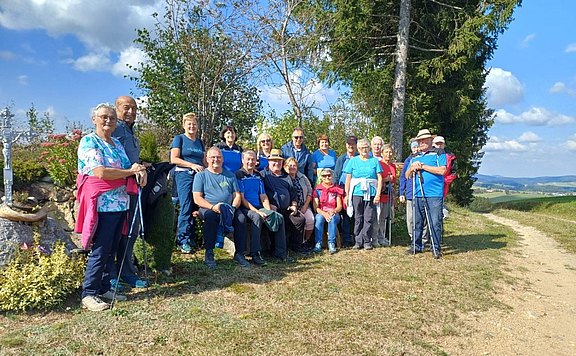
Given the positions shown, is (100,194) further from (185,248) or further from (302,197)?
(302,197)

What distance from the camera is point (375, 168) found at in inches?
261

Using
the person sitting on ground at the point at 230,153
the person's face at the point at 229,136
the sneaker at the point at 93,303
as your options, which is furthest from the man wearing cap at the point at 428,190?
the sneaker at the point at 93,303

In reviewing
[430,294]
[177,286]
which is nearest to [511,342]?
[430,294]

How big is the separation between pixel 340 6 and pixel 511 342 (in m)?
10.8

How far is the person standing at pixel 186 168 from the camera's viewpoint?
5.59 metres

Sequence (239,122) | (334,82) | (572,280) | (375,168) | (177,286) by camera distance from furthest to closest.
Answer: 1. (334,82)
2. (239,122)
3. (375,168)
4. (572,280)
5. (177,286)

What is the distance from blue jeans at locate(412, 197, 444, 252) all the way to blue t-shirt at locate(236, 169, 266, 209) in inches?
93.7

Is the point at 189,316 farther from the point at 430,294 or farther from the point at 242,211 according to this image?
the point at 430,294

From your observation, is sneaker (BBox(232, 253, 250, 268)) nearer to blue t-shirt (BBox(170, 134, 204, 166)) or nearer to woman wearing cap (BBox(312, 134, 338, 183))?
blue t-shirt (BBox(170, 134, 204, 166))

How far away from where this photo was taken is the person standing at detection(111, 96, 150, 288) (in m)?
4.27

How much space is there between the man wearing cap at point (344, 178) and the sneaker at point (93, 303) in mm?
4007

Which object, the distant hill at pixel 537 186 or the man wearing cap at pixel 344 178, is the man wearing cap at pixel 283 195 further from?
the distant hill at pixel 537 186

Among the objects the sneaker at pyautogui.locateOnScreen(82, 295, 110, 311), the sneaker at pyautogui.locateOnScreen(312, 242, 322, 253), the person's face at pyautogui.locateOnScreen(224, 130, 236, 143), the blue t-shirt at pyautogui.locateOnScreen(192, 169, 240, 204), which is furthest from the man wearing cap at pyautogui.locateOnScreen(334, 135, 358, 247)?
the sneaker at pyautogui.locateOnScreen(82, 295, 110, 311)

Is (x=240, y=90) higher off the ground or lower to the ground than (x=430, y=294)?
higher
